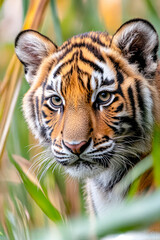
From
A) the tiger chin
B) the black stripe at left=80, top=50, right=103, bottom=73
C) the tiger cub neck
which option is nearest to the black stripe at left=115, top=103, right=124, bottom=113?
the tiger chin

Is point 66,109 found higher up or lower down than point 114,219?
higher up

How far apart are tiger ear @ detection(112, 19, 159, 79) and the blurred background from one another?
0.26m

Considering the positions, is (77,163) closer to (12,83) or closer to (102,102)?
(102,102)

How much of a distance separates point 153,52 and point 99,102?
331 millimetres

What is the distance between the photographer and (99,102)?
1.83 metres

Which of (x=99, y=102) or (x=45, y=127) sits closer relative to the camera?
(x=99, y=102)

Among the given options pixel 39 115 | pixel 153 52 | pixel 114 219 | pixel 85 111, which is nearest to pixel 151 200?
pixel 114 219

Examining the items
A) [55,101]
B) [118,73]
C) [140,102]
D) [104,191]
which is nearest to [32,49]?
[55,101]

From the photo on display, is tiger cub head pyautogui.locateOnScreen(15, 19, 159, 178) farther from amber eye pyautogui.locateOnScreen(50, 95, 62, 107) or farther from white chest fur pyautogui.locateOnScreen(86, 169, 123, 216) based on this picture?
white chest fur pyautogui.locateOnScreen(86, 169, 123, 216)

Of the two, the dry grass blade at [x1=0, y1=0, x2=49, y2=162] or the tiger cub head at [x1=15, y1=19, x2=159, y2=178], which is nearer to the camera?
the tiger cub head at [x1=15, y1=19, x2=159, y2=178]

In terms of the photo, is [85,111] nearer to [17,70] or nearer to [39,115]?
[39,115]

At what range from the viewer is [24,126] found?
278 cm

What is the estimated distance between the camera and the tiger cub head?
1.77 m

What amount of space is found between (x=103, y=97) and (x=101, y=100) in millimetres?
17
